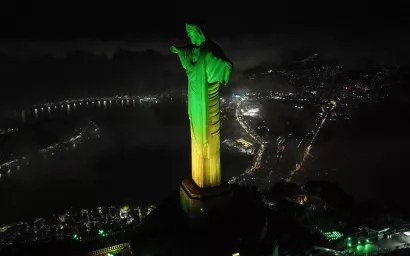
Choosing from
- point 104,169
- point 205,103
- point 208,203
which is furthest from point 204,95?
point 104,169

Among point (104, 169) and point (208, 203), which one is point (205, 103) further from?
point (104, 169)

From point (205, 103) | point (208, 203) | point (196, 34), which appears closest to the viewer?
point (196, 34)

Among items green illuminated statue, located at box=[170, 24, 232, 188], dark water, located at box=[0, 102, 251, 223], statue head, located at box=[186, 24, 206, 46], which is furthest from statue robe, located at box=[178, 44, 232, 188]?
dark water, located at box=[0, 102, 251, 223]

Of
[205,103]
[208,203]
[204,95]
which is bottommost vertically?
[208,203]

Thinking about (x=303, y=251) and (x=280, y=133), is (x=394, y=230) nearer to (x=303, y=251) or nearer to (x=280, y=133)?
(x=303, y=251)

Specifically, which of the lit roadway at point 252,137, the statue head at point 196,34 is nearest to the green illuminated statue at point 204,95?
the statue head at point 196,34

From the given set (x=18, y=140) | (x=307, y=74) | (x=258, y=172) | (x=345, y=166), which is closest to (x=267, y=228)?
(x=258, y=172)

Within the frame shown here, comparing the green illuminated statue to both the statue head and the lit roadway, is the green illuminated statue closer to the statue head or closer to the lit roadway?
the statue head
